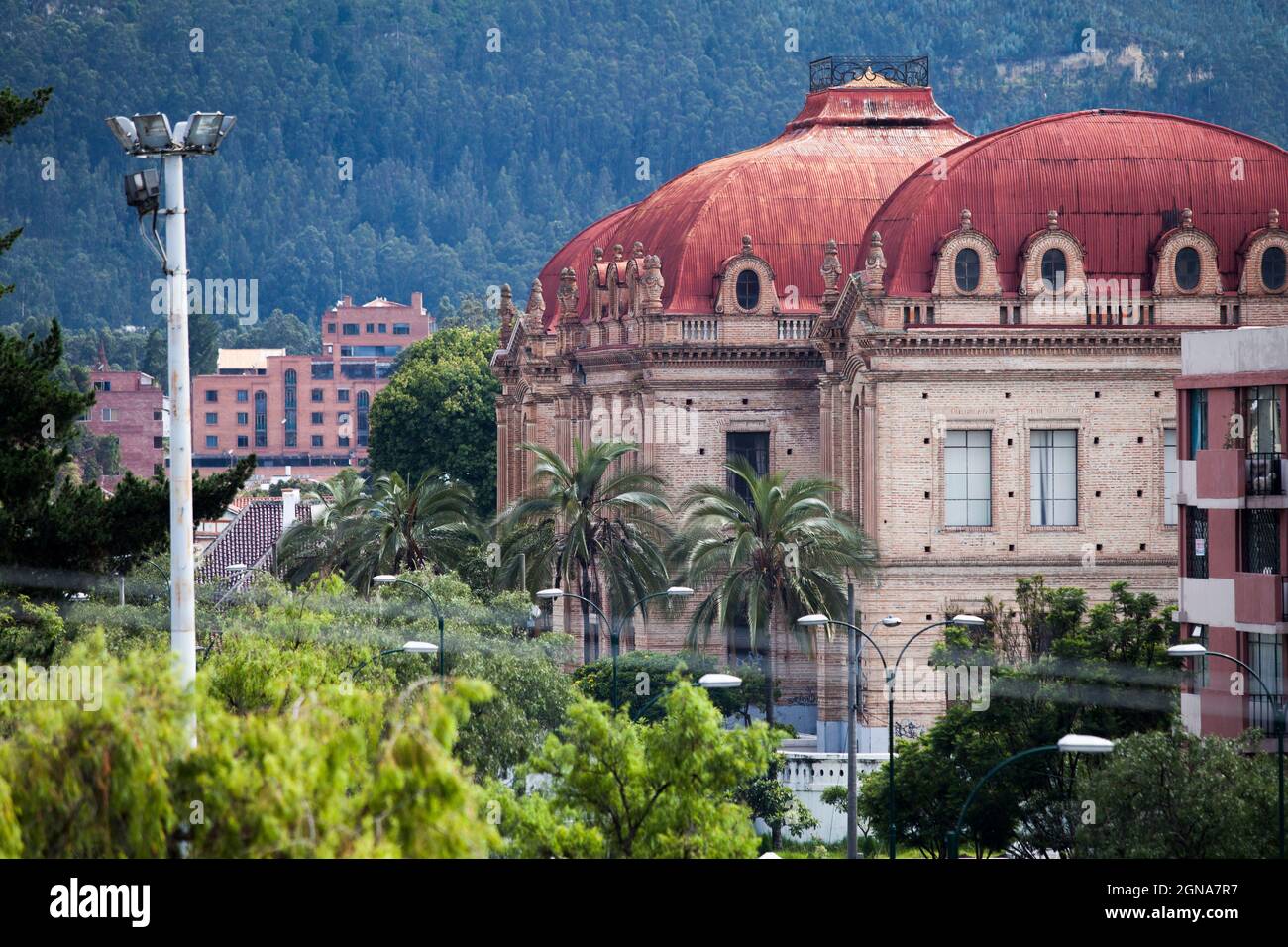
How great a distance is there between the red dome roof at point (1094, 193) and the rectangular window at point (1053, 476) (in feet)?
13.1

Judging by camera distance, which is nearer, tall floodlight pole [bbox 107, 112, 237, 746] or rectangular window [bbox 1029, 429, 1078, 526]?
tall floodlight pole [bbox 107, 112, 237, 746]

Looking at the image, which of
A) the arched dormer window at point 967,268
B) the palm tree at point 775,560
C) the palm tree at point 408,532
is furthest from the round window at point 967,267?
the palm tree at point 408,532

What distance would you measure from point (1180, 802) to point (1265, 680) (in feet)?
28.2

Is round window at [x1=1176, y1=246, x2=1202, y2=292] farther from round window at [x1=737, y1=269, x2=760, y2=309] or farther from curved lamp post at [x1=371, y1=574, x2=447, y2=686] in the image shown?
curved lamp post at [x1=371, y1=574, x2=447, y2=686]

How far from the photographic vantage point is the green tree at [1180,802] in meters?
47.4

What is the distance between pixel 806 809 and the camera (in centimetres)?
6750

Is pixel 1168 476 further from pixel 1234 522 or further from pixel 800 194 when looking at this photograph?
pixel 1234 522

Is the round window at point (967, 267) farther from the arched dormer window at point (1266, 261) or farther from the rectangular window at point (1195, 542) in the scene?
the rectangular window at point (1195, 542)

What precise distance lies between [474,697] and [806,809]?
37259 millimetres

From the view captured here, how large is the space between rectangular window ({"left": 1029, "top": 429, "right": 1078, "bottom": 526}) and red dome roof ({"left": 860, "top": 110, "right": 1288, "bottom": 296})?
3985 mm

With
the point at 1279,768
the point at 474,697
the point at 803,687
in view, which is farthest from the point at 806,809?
the point at 474,697

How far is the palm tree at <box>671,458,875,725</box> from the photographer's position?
72812mm

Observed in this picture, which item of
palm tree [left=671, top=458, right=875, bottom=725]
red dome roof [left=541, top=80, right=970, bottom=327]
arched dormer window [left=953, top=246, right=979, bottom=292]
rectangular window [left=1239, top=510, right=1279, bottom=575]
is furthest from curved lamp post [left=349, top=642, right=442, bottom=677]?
red dome roof [left=541, top=80, right=970, bottom=327]

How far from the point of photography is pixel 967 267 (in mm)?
79375
